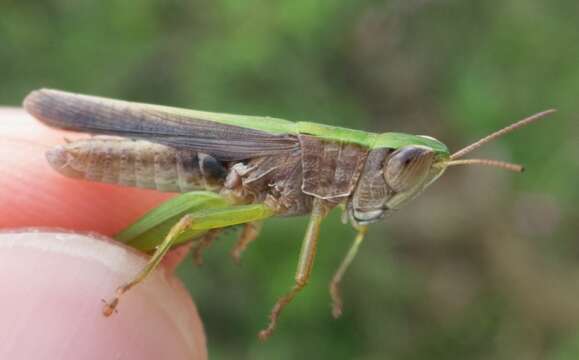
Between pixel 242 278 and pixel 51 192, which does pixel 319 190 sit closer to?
pixel 51 192

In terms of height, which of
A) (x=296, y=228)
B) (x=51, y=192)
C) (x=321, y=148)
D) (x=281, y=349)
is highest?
(x=321, y=148)

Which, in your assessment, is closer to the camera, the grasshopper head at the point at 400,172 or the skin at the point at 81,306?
the skin at the point at 81,306

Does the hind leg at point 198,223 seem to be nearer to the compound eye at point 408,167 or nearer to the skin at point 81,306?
the skin at point 81,306

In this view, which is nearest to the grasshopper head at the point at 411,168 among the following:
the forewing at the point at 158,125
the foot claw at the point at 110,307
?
the forewing at the point at 158,125

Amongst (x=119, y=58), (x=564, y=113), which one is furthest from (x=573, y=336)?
(x=119, y=58)

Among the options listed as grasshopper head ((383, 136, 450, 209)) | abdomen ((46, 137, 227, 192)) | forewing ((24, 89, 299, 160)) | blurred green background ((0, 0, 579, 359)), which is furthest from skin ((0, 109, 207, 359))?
blurred green background ((0, 0, 579, 359))

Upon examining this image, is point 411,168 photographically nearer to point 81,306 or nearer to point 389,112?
point 81,306
